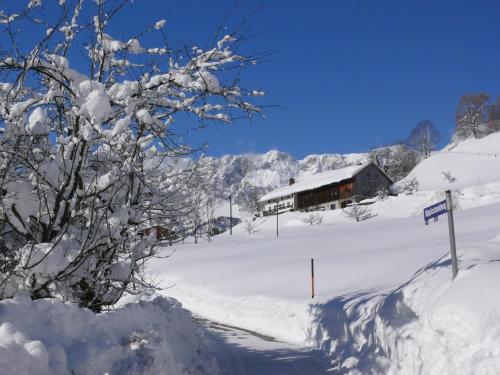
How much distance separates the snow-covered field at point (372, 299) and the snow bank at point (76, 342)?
9.28ft

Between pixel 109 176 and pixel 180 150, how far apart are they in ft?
2.88

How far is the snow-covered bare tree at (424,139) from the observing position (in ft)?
337

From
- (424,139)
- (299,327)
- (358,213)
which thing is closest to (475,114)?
(424,139)

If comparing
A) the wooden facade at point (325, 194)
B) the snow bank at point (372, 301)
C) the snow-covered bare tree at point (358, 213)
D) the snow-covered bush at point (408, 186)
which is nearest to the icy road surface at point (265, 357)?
the snow bank at point (372, 301)

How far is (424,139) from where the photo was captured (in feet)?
341

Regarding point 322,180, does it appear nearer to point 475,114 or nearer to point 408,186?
point 408,186

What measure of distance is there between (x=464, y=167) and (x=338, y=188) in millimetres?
17743

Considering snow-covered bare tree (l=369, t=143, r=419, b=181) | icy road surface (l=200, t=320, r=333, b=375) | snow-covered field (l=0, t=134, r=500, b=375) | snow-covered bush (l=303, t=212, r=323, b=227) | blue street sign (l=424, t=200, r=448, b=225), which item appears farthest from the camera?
snow-covered bare tree (l=369, t=143, r=419, b=181)

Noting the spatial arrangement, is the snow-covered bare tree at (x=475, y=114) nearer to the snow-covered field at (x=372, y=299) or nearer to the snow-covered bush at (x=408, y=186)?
the snow-covered bush at (x=408, y=186)

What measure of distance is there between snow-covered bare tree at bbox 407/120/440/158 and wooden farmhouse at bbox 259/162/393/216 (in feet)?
125

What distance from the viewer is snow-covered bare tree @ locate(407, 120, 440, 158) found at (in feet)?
337

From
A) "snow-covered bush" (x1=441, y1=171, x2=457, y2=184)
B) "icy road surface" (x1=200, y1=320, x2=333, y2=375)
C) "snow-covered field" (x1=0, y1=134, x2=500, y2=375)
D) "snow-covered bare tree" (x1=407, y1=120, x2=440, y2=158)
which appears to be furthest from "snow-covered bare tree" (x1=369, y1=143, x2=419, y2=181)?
"icy road surface" (x1=200, y1=320, x2=333, y2=375)

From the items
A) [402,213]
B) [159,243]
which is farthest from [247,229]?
[159,243]

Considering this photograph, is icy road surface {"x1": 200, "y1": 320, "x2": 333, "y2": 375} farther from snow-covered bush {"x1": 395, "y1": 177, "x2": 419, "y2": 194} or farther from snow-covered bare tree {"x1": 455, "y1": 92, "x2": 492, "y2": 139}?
snow-covered bare tree {"x1": 455, "y1": 92, "x2": 492, "y2": 139}
